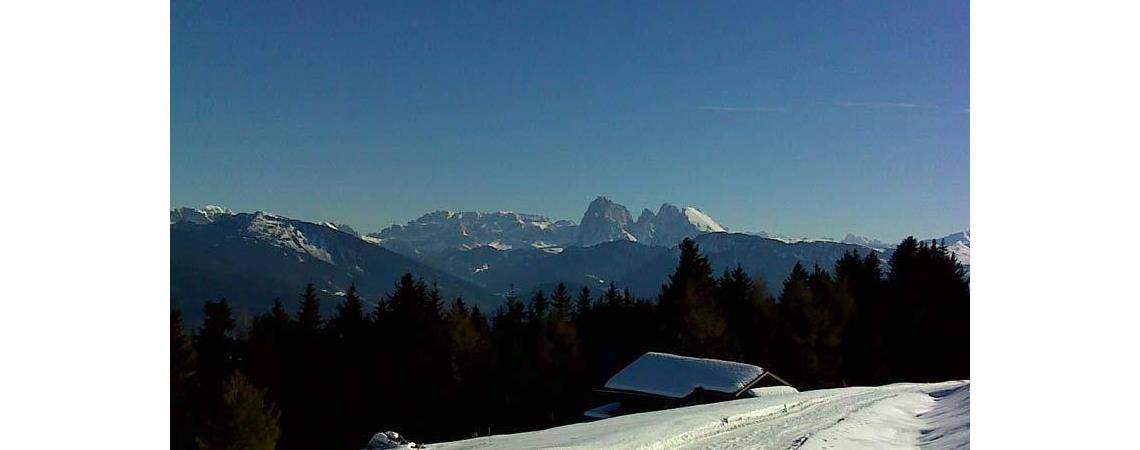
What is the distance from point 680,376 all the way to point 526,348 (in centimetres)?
1112

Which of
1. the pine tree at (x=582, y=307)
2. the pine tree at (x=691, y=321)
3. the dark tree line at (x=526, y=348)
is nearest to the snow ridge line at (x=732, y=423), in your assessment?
the pine tree at (x=691, y=321)

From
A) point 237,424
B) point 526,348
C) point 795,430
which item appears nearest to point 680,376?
point 526,348

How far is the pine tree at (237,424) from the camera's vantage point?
961 inches

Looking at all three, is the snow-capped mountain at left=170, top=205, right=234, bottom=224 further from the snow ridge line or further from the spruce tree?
the spruce tree

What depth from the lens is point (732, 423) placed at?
47.0ft

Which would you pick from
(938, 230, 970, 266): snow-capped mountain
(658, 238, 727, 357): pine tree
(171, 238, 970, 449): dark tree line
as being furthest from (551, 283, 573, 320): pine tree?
(938, 230, 970, 266): snow-capped mountain

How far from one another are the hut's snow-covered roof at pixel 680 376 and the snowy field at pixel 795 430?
34.4 ft

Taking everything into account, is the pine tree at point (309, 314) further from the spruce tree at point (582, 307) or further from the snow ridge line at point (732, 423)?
the snow ridge line at point (732, 423)

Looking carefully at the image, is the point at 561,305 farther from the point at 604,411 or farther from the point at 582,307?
the point at 604,411

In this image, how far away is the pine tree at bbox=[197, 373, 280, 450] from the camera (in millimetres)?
24406
